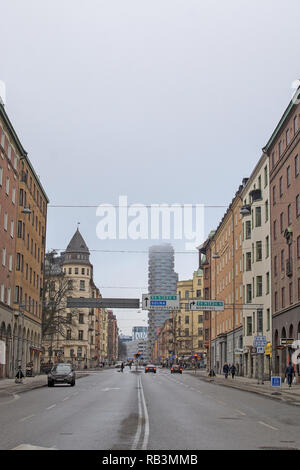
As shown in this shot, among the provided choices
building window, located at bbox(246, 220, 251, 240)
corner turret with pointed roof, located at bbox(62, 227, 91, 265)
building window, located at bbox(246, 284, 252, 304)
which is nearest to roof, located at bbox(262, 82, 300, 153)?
building window, located at bbox(246, 220, 251, 240)

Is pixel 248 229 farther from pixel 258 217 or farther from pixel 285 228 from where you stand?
pixel 285 228

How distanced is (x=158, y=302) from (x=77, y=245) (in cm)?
10085

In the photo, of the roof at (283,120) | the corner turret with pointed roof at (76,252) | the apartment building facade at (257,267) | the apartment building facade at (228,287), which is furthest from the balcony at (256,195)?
the corner turret with pointed roof at (76,252)

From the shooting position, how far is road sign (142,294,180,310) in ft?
190

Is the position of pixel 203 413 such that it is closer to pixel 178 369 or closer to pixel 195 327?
pixel 178 369

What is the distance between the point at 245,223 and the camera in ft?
231

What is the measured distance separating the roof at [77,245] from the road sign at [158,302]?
9878 cm

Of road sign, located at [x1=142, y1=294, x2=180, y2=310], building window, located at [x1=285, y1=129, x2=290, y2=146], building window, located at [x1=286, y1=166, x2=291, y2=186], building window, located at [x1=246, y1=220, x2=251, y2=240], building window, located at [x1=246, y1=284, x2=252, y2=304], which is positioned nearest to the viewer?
building window, located at [x1=286, y1=166, x2=291, y2=186]

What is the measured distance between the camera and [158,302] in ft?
190

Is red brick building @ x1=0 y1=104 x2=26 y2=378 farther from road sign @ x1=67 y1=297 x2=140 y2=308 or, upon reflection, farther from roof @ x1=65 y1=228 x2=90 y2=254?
roof @ x1=65 y1=228 x2=90 y2=254

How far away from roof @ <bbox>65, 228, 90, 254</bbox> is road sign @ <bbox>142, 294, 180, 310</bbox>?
324ft

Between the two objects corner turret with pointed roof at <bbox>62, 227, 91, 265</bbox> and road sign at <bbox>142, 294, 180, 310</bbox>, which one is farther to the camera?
corner turret with pointed roof at <bbox>62, 227, 91, 265</bbox>

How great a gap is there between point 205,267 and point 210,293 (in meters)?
4.36
